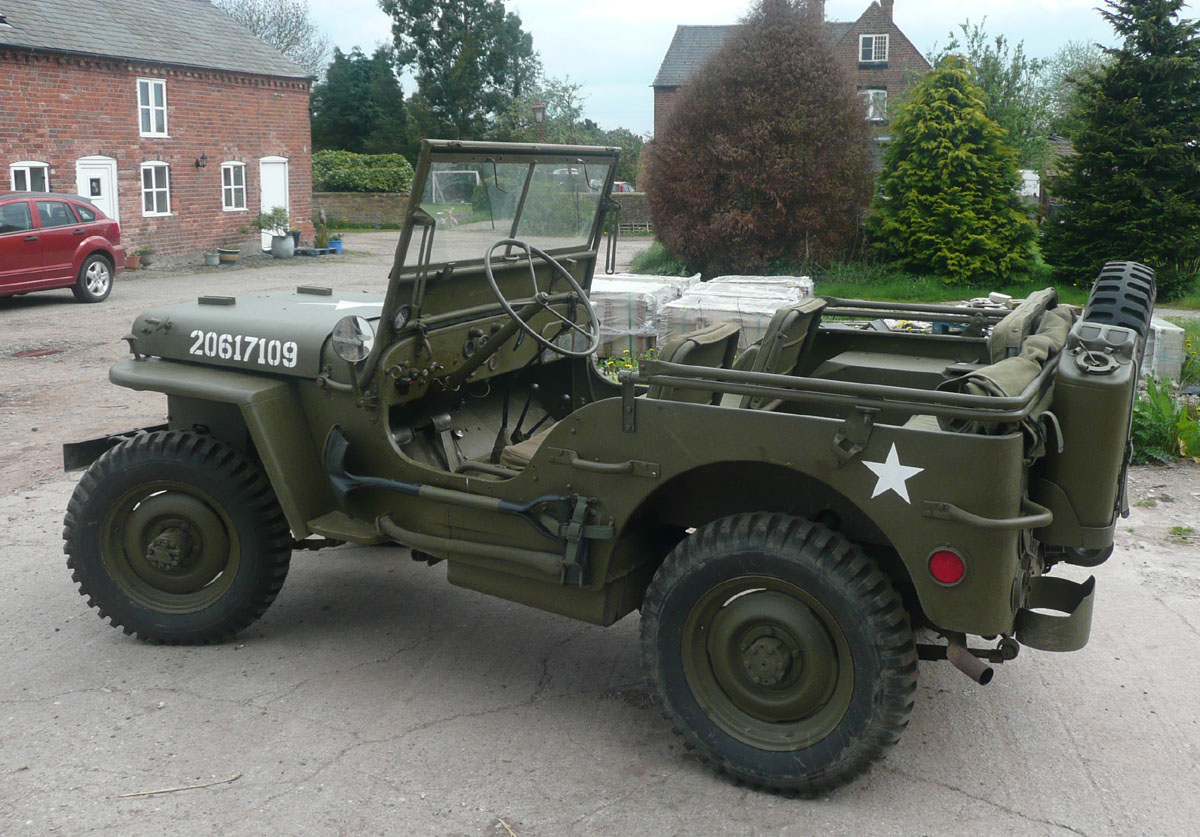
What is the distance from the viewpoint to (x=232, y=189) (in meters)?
24.5

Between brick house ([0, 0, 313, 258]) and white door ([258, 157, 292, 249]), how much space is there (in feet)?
0.08

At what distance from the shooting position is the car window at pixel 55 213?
14570mm

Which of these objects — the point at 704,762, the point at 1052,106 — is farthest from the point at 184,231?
the point at 1052,106

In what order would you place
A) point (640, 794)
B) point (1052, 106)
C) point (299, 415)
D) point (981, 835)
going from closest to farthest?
point (981, 835), point (640, 794), point (299, 415), point (1052, 106)

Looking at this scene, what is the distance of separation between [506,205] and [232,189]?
2173 cm

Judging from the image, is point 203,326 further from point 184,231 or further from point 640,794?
point 184,231

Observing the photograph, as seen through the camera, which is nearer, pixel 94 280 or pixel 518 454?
pixel 518 454

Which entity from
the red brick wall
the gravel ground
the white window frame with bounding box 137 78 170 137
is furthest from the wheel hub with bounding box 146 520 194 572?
the white window frame with bounding box 137 78 170 137

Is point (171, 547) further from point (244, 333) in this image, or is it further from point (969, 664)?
point (969, 664)

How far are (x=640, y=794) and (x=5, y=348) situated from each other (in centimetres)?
1073

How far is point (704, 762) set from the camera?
3.55 m

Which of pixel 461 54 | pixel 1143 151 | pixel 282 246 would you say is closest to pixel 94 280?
pixel 282 246

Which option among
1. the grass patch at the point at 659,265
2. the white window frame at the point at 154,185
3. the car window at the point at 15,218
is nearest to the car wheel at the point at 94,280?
the car window at the point at 15,218

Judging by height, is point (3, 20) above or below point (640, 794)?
above
